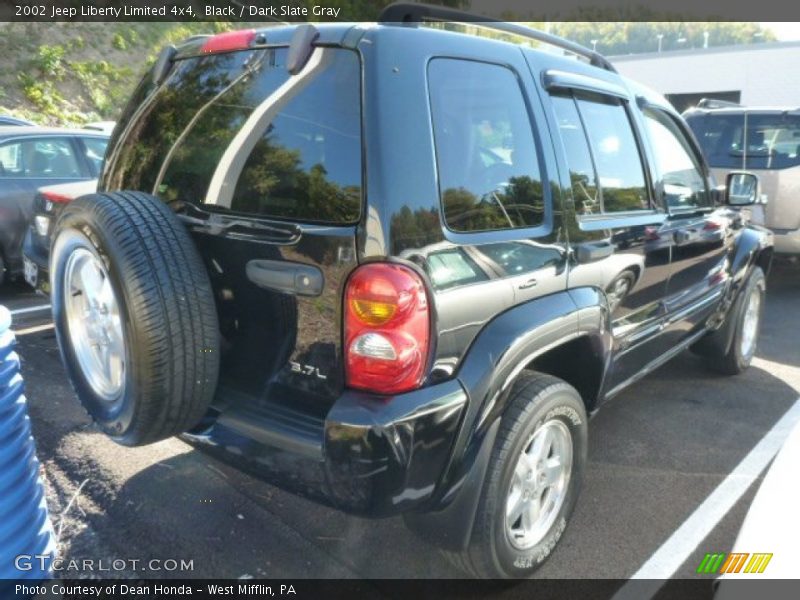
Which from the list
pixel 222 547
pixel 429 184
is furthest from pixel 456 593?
pixel 429 184

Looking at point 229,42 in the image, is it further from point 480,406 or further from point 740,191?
point 740,191

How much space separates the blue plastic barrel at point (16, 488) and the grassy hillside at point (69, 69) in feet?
55.4

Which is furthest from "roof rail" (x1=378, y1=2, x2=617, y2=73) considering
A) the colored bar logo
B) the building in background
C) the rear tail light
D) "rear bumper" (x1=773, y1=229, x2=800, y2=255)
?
the building in background

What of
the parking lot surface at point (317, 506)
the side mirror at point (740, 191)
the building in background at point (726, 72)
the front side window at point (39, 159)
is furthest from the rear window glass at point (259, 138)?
the building in background at point (726, 72)

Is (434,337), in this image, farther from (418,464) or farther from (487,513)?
(487,513)

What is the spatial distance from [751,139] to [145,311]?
24.4 feet

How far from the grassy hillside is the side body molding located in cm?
1772

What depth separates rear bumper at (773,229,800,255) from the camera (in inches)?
279

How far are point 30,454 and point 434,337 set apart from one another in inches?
58.9

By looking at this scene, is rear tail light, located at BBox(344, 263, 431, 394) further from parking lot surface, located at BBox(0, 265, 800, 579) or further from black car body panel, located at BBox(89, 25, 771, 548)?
parking lot surface, located at BBox(0, 265, 800, 579)

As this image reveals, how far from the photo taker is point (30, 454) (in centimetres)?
232

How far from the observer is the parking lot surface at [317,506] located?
2637 mm

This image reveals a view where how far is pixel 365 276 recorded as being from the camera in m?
1.98

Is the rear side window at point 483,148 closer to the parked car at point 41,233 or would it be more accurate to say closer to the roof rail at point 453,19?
the roof rail at point 453,19
